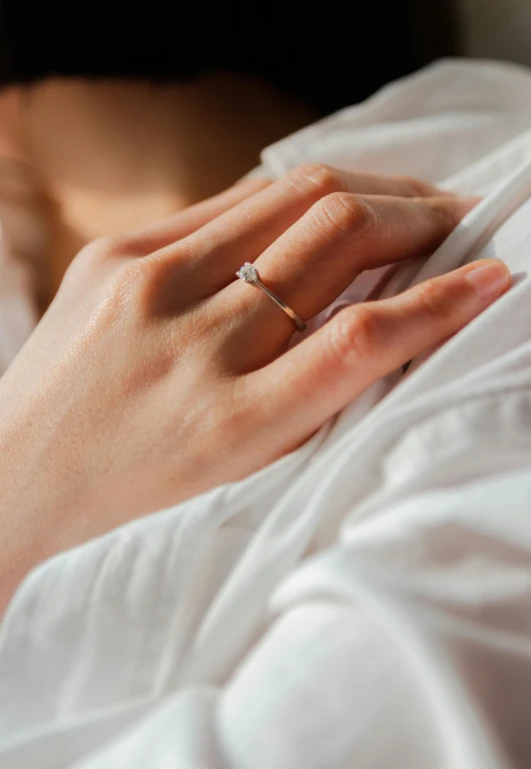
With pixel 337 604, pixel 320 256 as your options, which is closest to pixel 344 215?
pixel 320 256

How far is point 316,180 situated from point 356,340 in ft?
0.72

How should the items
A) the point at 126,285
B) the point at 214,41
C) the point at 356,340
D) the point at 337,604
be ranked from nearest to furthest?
1. the point at 337,604
2. the point at 356,340
3. the point at 126,285
4. the point at 214,41

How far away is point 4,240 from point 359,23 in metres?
0.61

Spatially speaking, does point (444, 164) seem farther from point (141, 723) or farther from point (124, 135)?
point (141, 723)

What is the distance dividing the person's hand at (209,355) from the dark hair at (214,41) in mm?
376

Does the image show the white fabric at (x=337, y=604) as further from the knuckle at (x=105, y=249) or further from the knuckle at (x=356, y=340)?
the knuckle at (x=105, y=249)

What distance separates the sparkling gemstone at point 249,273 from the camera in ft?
1.77

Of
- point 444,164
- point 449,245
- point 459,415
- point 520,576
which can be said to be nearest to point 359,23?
point 444,164

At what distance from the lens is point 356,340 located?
1.47ft

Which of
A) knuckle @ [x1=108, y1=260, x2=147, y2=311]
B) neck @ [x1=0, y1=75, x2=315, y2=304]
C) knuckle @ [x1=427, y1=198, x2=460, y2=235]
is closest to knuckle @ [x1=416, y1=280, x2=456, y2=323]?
knuckle @ [x1=427, y1=198, x2=460, y2=235]

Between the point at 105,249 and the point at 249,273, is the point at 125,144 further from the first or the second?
the point at 249,273

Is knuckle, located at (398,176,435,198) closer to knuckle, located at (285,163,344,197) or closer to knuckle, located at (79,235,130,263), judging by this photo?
A: knuckle, located at (285,163,344,197)

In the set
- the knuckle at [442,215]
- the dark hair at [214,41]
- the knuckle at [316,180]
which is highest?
the dark hair at [214,41]

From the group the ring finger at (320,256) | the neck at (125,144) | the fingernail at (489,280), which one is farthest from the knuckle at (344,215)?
the neck at (125,144)
